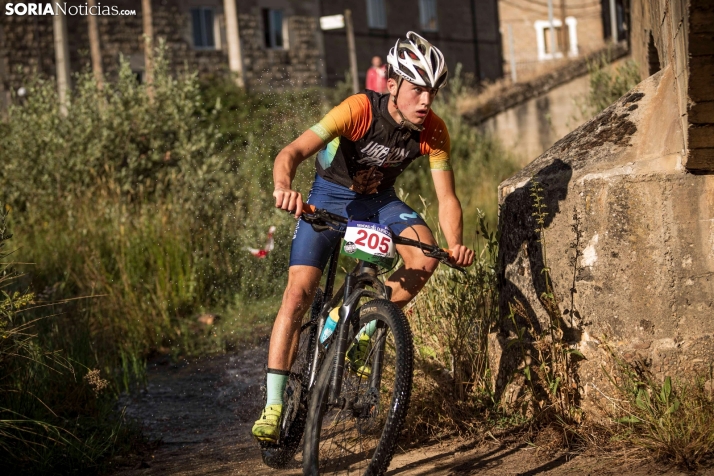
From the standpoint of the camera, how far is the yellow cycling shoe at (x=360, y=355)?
4.23m

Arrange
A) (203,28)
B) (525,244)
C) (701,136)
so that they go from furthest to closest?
1. (203,28)
2. (525,244)
3. (701,136)

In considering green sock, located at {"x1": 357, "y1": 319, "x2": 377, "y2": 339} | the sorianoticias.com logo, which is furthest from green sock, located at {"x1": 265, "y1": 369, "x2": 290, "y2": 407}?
the sorianoticias.com logo

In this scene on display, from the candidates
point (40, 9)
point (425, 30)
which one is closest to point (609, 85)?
point (40, 9)

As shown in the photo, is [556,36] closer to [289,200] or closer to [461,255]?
[461,255]

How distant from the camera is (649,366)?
185 inches

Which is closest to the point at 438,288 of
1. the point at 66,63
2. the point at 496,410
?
the point at 496,410

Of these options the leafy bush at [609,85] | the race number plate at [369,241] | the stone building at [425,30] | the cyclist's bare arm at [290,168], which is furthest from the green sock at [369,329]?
the stone building at [425,30]

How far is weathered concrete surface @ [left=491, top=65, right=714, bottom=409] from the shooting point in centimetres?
462

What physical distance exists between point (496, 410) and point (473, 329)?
0.52 meters

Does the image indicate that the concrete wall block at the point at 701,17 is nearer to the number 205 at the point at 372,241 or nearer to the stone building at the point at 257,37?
the number 205 at the point at 372,241

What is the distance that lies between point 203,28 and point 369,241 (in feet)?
81.9

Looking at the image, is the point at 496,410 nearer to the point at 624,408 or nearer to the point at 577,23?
the point at 624,408

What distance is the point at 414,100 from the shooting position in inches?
180

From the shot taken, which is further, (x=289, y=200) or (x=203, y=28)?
(x=203, y=28)
